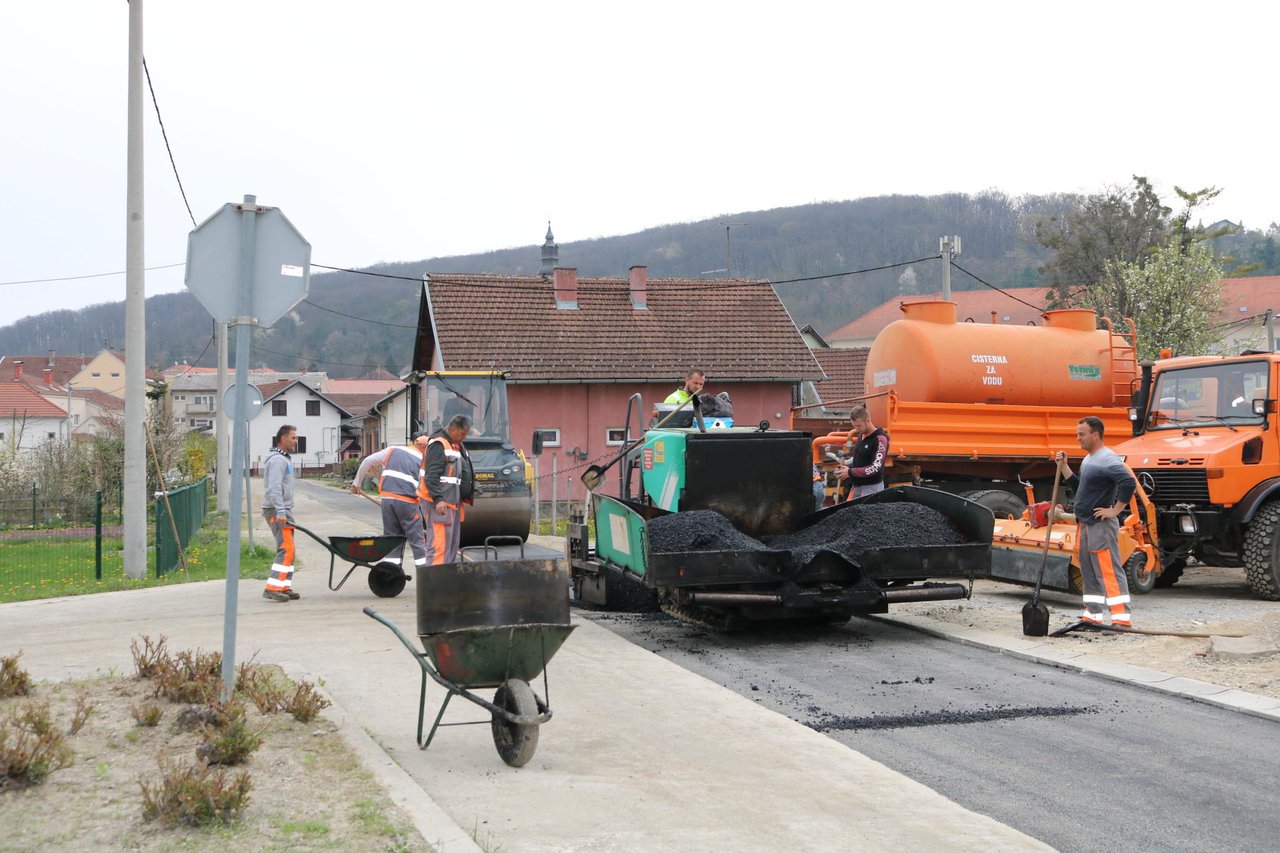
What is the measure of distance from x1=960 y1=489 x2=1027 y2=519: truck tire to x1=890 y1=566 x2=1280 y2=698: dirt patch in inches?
52.2

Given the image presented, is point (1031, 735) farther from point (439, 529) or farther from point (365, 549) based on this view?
point (365, 549)

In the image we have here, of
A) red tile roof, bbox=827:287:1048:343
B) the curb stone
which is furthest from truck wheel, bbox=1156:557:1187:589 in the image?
red tile roof, bbox=827:287:1048:343

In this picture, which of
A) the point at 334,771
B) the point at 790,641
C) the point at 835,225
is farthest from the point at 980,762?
the point at 835,225

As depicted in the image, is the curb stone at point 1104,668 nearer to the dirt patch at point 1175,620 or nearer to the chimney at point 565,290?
the dirt patch at point 1175,620

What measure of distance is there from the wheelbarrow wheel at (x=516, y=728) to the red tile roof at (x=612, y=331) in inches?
1104

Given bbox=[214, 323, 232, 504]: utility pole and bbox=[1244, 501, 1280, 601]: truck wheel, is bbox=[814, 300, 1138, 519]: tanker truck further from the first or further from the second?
bbox=[214, 323, 232, 504]: utility pole

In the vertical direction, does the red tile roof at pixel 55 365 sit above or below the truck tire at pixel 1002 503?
above

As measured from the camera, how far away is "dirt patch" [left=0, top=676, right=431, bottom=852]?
4.47 metres

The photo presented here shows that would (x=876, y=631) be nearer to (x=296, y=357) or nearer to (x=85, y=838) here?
(x=85, y=838)

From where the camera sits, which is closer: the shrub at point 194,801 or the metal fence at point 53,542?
the shrub at point 194,801

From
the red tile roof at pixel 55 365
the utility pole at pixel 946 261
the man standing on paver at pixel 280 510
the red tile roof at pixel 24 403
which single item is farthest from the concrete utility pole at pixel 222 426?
the red tile roof at pixel 55 365

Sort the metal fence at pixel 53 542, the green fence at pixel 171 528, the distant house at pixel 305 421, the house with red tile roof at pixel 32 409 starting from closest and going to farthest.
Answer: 1. the green fence at pixel 171 528
2. the metal fence at pixel 53 542
3. the house with red tile roof at pixel 32 409
4. the distant house at pixel 305 421

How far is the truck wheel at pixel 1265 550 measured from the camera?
12.1 m

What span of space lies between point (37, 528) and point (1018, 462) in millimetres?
20258
